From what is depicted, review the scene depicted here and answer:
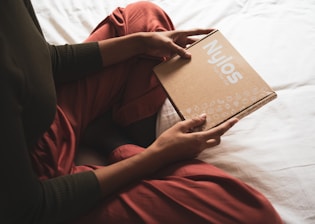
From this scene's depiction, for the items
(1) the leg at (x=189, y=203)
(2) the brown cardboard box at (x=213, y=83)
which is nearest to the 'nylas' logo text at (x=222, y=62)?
(2) the brown cardboard box at (x=213, y=83)

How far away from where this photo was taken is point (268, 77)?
0.74 meters

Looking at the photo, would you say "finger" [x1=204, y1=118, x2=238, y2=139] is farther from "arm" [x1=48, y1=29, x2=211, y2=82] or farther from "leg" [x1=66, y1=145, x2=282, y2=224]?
"arm" [x1=48, y1=29, x2=211, y2=82]

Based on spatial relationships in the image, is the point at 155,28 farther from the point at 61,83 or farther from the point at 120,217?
the point at 120,217

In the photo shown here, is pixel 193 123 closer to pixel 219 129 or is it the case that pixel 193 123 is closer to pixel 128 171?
pixel 219 129

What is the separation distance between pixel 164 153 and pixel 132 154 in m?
0.09

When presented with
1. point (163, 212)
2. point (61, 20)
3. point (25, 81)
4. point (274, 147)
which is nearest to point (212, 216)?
point (163, 212)

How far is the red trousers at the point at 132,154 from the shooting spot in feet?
1.69

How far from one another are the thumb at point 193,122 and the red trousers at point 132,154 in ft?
0.23

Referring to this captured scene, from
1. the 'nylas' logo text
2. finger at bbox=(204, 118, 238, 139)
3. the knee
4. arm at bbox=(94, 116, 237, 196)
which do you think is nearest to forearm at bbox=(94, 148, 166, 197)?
arm at bbox=(94, 116, 237, 196)

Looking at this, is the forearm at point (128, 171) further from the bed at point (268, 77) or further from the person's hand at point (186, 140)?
the bed at point (268, 77)

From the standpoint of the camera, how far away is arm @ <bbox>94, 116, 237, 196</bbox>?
21.7 inches

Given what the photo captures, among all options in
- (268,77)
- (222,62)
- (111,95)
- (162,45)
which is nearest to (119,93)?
(111,95)

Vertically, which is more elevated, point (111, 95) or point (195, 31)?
point (195, 31)

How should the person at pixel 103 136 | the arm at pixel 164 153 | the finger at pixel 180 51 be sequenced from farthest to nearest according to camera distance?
the finger at pixel 180 51 → the arm at pixel 164 153 → the person at pixel 103 136
